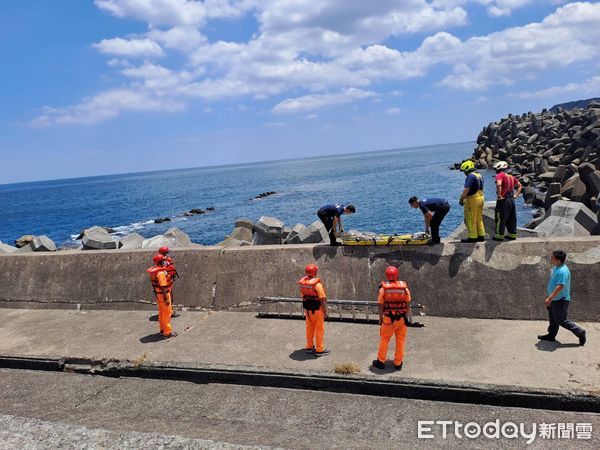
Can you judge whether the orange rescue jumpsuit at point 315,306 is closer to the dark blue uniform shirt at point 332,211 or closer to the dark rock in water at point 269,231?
the dark blue uniform shirt at point 332,211

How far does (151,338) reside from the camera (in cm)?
688

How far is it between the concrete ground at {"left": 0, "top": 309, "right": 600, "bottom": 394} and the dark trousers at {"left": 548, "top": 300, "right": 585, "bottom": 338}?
0.21 m

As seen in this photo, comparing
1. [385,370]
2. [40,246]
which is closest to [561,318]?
[385,370]

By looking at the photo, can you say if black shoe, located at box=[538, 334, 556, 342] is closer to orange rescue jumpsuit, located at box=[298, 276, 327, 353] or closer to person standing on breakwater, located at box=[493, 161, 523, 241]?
person standing on breakwater, located at box=[493, 161, 523, 241]

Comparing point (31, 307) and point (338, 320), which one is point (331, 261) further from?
point (31, 307)

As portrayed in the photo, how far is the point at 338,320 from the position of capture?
7.08 m

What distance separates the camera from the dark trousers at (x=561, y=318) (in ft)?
17.8

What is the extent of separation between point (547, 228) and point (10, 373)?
511 inches

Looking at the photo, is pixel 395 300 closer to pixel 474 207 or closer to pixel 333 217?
pixel 333 217

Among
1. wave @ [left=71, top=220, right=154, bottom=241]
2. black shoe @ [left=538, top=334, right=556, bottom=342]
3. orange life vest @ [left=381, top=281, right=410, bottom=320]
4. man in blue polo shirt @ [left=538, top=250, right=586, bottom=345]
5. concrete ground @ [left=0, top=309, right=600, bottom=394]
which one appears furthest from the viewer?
wave @ [left=71, top=220, right=154, bottom=241]

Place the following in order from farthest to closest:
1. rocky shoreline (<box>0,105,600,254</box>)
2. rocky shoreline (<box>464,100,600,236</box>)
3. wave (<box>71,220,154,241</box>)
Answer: wave (<box>71,220,154,241</box>) → rocky shoreline (<box>464,100,600,236</box>) → rocky shoreline (<box>0,105,600,254</box>)

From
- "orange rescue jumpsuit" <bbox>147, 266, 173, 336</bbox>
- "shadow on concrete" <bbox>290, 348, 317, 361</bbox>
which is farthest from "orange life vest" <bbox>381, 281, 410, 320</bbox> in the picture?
"orange rescue jumpsuit" <bbox>147, 266, 173, 336</bbox>

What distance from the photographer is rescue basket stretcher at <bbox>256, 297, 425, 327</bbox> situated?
6916 mm

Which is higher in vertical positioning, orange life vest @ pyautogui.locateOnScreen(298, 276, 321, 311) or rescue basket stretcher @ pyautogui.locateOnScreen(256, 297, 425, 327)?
orange life vest @ pyautogui.locateOnScreen(298, 276, 321, 311)
